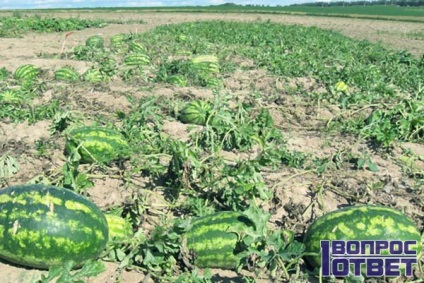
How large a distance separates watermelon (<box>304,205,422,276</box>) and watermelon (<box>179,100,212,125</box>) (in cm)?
302

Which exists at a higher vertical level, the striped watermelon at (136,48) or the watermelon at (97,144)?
the watermelon at (97,144)

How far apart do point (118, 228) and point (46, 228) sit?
588 millimetres

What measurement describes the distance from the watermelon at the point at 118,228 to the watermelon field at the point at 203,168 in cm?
1

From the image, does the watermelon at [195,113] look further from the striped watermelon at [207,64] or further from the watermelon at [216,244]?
the striped watermelon at [207,64]

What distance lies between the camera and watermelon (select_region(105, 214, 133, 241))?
139 inches

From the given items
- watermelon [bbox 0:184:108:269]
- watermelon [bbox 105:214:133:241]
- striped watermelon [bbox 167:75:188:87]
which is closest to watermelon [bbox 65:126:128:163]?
watermelon [bbox 105:214:133:241]

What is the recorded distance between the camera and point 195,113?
6.33 m

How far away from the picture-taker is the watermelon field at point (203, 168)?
324cm

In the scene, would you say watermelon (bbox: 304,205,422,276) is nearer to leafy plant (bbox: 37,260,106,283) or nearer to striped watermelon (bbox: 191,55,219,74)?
leafy plant (bbox: 37,260,106,283)

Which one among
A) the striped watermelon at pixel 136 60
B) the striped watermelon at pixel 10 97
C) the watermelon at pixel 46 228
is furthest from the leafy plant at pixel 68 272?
the striped watermelon at pixel 136 60

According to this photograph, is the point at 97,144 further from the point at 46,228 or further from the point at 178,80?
the point at 178,80


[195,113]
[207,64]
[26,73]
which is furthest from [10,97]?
[207,64]

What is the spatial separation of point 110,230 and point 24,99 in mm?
4025

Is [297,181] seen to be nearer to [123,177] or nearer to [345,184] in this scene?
[345,184]
